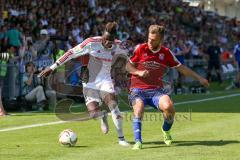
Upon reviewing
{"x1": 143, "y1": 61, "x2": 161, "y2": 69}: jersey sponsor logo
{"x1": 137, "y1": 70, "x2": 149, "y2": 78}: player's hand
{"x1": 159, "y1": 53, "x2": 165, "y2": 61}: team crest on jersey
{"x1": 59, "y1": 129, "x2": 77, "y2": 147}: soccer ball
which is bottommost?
{"x1": 59, "y1": 129, "x2": 77, "y2": 147}: soccer ball

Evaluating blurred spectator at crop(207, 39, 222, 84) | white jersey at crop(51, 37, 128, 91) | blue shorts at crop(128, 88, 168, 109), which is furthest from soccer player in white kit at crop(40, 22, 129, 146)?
blurred spectator at crop(207, 39, 222, 84)

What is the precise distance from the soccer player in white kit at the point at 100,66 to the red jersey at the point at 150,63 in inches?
21.6

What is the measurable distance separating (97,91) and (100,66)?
0.46 metres

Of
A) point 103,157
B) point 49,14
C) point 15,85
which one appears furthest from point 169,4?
point 103,157

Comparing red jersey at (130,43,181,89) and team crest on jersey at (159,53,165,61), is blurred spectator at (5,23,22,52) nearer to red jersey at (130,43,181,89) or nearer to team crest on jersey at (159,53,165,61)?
red jersey at (130,43,181,89)

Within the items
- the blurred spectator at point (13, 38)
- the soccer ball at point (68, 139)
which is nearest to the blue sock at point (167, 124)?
the soccer ball at point (68, 139)

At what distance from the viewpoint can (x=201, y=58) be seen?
1297 inches

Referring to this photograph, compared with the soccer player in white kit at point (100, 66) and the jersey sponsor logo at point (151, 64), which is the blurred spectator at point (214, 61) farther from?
the jersey sponsor logo at point (151, 64)

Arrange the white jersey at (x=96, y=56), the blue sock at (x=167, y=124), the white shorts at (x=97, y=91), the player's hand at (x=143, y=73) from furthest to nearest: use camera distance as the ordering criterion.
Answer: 1. the white shorts at (x=97, y=91)
2. the white jersey at (x=96, y=56)
3. the blue sock at (x=167, y=124)
4. the player's hand at (x=143, y=73)

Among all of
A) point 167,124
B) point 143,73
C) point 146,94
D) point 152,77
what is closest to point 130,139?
point 167,124

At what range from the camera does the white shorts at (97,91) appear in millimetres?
12281

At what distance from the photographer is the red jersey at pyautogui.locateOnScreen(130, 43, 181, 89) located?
11664 millimetres

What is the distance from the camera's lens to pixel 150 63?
38.4 ft

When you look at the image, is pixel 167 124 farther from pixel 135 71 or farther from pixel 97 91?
pixel 97 91
